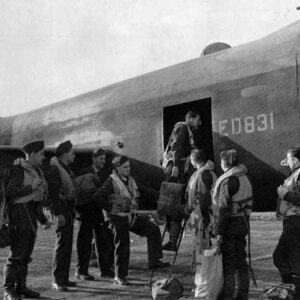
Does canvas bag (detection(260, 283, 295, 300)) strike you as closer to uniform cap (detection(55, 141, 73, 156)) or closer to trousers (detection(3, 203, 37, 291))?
trousers (detection(3, 203, 37, 291))

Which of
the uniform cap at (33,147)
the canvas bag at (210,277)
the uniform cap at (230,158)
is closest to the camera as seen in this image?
the canvas bag at (210,277)

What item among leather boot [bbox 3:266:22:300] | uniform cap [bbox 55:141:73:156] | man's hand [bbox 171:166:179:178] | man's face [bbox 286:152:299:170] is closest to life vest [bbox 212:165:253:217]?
man's face [bbox 286:152:299:170]

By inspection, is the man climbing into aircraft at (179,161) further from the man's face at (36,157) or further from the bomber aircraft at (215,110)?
the man's face at (36,157)

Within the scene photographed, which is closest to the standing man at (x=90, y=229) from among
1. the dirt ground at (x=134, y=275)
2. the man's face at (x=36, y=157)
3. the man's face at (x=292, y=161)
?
the dirt ground at (x=134, y=275)

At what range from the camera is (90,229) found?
283 inches

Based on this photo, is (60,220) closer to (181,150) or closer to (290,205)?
(181,150)

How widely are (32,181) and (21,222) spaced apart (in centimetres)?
50

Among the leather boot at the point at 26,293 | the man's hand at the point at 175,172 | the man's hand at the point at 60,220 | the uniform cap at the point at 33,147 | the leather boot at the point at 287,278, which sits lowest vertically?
the leather boot at the point at 26,293

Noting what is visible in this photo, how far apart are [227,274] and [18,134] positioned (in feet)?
27.5

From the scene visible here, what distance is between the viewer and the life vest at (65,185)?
6.43 m

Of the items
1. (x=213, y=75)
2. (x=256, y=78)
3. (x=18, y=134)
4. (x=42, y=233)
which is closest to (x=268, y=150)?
(x=256, y=78)

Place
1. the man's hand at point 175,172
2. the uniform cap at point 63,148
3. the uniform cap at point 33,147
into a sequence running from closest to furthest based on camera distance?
1. the uniform cap at point 33,147
2. the uniform cap at point 63,148
3. the man's hand at point 175,172

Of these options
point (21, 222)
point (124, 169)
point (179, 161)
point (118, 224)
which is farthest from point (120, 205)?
point (21, 222)

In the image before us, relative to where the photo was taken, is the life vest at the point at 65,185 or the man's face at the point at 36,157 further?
the life vest at the point at 65,185
